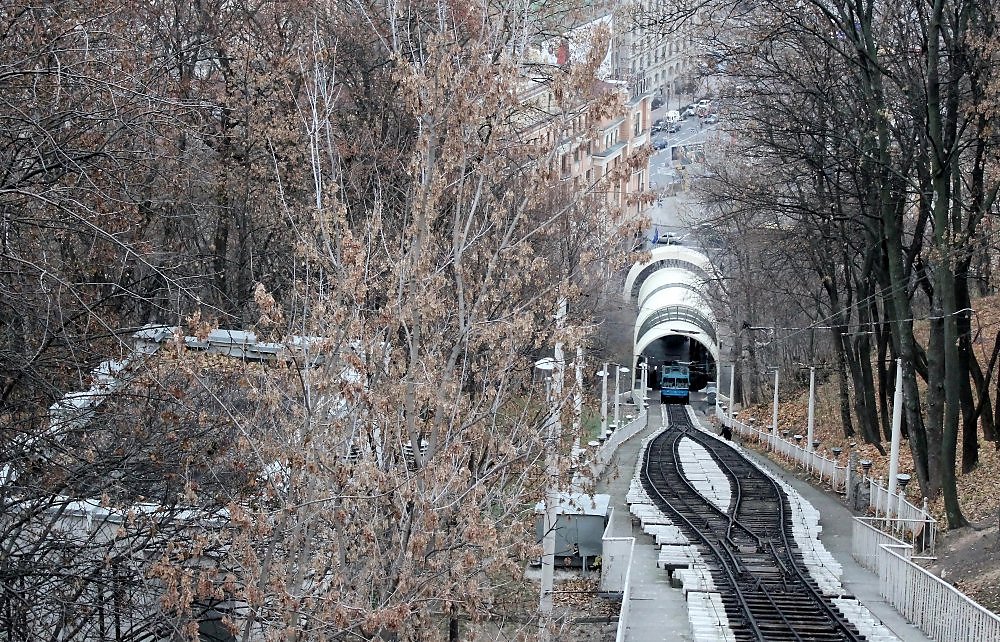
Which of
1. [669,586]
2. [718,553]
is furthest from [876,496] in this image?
[669,586]

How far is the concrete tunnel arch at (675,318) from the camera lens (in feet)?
229

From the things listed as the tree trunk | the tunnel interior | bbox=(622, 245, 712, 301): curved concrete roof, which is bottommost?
the tree trunk


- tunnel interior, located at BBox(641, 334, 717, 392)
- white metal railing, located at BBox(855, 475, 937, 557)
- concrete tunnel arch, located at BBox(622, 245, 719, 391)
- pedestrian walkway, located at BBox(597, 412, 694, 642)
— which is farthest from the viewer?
tunnel interior, located at BBox(641, 334, 717, 392)

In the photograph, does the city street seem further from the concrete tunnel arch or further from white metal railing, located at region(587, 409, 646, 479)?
white metal railing, located at region(587, 409, 646, 479)

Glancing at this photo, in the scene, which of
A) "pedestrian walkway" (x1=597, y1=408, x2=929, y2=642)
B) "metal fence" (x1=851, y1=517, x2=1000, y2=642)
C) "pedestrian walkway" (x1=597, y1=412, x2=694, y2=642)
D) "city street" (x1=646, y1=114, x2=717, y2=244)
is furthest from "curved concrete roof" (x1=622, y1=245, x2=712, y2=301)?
"metal fence" (x1=851, y1=517, x2=1000, y2=642)

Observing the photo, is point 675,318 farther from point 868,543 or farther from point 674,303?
point 868,543

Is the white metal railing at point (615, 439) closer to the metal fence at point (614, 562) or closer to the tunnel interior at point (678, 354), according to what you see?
the metal fence at point (614, 562)

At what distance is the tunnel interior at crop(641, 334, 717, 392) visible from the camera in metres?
73.1

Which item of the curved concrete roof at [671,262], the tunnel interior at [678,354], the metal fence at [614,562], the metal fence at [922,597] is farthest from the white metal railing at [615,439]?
the curved concrete roof at [671,262]

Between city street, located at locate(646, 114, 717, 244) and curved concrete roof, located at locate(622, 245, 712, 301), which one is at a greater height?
city street, located at locate(646, 114, 717, 244)

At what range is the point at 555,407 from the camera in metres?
11.6

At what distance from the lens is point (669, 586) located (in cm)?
2072

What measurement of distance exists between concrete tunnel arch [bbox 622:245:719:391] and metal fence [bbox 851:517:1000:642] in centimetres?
4371

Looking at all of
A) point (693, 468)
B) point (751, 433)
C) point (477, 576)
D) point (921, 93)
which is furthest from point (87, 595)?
point (751, 433)
